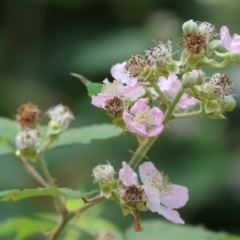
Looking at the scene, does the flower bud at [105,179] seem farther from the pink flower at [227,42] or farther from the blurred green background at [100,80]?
the blurred green background at [100,80]

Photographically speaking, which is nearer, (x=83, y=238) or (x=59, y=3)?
(x=83, y=238)

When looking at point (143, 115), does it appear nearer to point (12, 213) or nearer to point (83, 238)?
point (83, 238)

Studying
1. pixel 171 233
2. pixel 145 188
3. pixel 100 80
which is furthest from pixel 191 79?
pixel 100 80

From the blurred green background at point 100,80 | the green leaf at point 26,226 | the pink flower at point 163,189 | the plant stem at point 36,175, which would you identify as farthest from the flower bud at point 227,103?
the blurred green background at point 100,80

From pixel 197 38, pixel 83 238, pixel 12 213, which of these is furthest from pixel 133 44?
pixel 197 38

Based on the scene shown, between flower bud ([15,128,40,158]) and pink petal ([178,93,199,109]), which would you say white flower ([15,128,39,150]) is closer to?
flower bud ([15,128,40,158])

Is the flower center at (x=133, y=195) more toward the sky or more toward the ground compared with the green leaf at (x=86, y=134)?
more toward the sky
